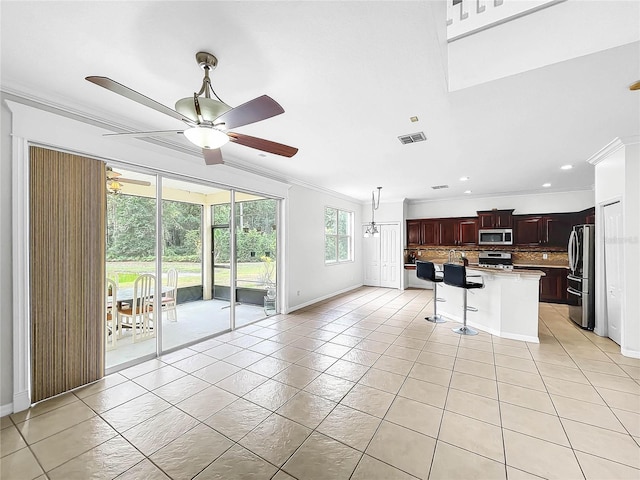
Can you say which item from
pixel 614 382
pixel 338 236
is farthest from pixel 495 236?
pixel 614 382

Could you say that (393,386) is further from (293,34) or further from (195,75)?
(195,75)

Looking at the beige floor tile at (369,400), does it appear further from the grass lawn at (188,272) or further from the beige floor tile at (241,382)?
the grass lawn at (188,272)

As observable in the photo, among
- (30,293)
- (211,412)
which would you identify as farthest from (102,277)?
(211,412)

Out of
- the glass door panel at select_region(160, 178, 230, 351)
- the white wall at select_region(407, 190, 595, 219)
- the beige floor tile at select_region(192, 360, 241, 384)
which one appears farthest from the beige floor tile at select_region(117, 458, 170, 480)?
the white wall at select_region(407, 190, 595, 219)

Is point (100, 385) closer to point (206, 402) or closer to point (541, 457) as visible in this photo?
point (206, 402)

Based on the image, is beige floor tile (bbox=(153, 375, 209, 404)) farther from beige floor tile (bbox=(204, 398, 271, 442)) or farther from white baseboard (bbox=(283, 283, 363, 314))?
white baseboard (bbox=(283, 283, 363, 314))

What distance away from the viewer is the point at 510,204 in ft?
24.0

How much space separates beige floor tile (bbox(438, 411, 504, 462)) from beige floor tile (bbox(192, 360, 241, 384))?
6.96ft

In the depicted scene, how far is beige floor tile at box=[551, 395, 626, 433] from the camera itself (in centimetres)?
214

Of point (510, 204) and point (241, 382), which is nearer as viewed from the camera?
point (241, 382)

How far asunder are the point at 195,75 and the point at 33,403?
124 inches

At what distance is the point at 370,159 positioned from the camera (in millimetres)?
4324

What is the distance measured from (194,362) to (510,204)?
317 inches

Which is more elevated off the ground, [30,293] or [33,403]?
[30,293]
